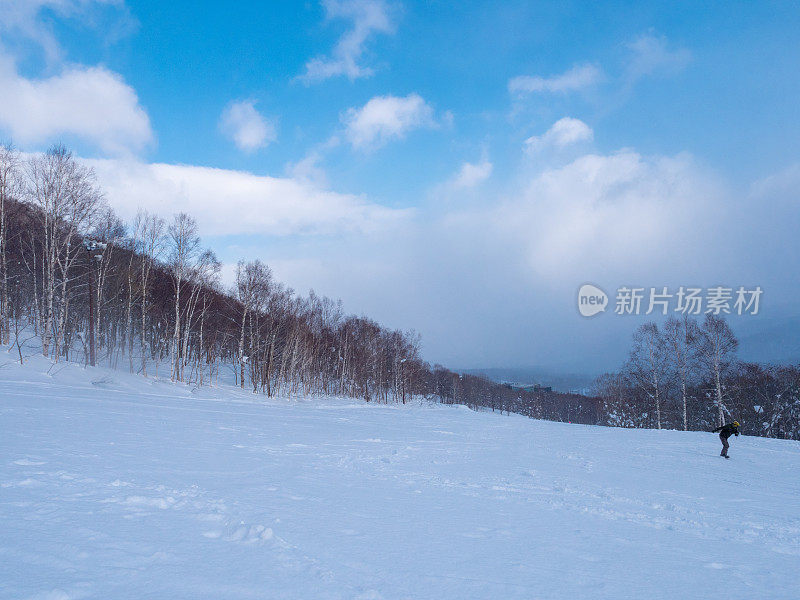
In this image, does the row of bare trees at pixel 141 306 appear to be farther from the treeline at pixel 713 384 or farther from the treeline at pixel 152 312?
the treeline at pixel 713 384

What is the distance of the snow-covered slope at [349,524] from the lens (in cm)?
373

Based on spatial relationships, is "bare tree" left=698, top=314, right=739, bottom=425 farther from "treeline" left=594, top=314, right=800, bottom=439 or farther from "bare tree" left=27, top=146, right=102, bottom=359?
"bare tree" left=27, top=146, right=102, bottom=359

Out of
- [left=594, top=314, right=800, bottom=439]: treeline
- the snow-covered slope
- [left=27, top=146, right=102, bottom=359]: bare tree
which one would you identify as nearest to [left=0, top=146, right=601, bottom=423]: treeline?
[left=27, top=146, right=102, bottom=359]: bare tree

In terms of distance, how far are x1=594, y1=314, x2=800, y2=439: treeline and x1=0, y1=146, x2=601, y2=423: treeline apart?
1369 inches

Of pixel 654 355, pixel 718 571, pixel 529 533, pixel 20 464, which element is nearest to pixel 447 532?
pixel 529 533

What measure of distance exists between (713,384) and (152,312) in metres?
54.0

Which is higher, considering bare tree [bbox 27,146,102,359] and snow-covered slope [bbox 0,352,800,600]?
bare tree [bbox 27,146,102,359]

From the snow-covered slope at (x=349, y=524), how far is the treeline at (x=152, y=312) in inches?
776

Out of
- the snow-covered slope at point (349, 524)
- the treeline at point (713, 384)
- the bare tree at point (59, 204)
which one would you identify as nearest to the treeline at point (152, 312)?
the bare tree at point (59, 204)

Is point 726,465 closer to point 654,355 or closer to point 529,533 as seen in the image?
point 529,533

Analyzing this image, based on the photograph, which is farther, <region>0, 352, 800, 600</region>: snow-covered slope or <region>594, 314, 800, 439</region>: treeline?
<region>594, 314, 800, 439</region>: treeline

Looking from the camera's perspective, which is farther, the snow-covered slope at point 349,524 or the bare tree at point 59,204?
the bare tree at point 59,204

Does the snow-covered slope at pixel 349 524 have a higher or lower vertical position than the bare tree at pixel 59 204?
lower

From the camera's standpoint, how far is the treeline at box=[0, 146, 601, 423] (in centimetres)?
2539
